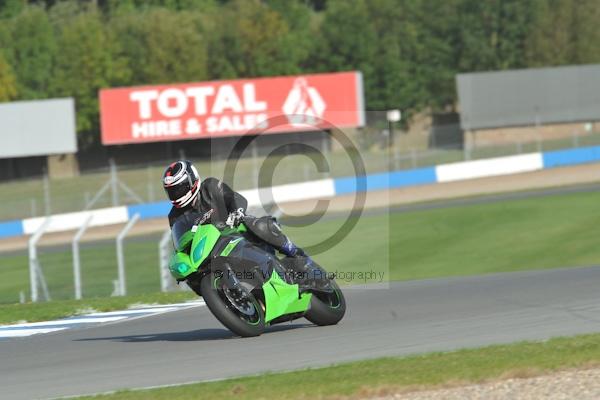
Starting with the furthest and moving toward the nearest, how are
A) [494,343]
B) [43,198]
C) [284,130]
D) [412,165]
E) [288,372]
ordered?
[284,130], [412,165], [43,198], [494,343], [288,372]

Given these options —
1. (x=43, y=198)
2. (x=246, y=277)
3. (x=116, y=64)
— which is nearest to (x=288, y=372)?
(x=246, y=277)

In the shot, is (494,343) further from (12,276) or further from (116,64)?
(116,64)

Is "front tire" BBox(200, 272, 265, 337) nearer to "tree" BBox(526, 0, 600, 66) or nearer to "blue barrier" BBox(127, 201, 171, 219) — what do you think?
"blue barrier" BBox(127, 201, 171, 219)

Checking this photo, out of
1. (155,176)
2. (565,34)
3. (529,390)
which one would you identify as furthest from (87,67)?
(529,390)

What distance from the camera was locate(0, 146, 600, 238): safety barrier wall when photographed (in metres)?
35.0

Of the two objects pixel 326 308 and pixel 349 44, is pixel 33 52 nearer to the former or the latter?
pixel 349 44

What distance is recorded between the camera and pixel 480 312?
1062 centimetres

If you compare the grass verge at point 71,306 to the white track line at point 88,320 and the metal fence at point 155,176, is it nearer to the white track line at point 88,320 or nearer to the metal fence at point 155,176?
the white track line at point 88,320

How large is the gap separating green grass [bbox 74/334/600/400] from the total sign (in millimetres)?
35176

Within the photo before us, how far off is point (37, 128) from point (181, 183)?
36.0 metres

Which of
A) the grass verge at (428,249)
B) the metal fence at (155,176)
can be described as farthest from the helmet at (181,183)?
the metal fence at (155,176)

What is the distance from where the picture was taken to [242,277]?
9.38 metres

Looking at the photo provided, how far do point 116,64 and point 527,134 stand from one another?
2320 cm

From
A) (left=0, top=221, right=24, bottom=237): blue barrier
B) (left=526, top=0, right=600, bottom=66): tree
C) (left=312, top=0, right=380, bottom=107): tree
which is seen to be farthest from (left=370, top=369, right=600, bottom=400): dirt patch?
(left=526, top=0, right=600, bottom=66): tree
